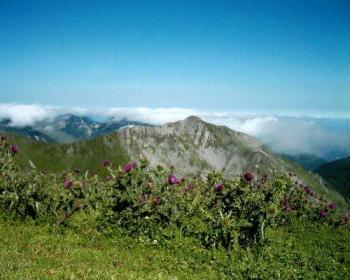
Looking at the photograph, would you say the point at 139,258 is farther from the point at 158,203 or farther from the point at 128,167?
the point at 128,167

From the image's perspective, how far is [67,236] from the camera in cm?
1661

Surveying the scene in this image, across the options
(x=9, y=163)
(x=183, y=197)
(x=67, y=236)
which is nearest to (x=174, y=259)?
(x=67, y=236)

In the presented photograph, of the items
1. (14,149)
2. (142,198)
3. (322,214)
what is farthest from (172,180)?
(322,214)

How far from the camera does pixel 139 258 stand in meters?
14.8

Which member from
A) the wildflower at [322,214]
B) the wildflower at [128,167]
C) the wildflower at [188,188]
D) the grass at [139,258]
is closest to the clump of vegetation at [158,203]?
the wildflower at [128,167]

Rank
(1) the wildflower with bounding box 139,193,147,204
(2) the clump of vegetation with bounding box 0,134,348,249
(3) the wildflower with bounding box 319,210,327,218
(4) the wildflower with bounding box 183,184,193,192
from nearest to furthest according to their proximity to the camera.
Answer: (2) the clump of vegetation with bounding box 0,134,348,249
(1) the wildflower with bounding box 139,193,147,204
(4) the wildflower with bounding box 183,184,193,192
(3) the wildflower with bounding box 319,210,327,218

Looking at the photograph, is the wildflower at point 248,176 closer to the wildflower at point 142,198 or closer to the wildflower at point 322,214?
the wildflower at point 142,198

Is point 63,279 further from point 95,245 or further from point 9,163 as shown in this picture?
point 9,163

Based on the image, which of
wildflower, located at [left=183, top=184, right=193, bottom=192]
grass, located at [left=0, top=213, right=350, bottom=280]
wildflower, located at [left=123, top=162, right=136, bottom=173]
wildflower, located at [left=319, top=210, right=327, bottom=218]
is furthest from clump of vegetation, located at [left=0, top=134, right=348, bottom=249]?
wildflower, located at [left=319, top=210, right=327, bottom=218]

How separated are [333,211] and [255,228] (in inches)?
388

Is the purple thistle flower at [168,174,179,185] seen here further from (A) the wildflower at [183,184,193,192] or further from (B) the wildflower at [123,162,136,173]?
(A) the wildflower at [183,184,193,192]

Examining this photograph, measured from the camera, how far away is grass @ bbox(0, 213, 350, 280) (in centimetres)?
1252

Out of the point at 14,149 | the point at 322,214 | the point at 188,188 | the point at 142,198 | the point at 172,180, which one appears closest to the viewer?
the point at 142,198

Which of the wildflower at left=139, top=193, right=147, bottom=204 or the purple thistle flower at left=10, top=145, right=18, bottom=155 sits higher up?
the purple thistle flower at left=10, top=145, right=18, bottom=155
